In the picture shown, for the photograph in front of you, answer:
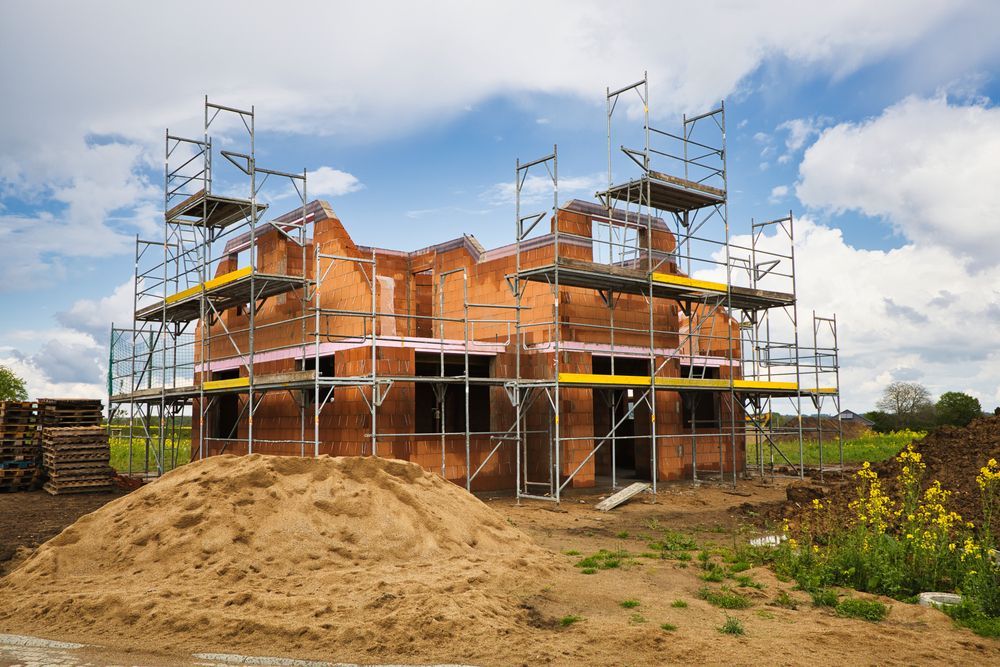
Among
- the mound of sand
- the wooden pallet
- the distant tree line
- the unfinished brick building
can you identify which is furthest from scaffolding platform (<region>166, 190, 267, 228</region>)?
the distant tree line

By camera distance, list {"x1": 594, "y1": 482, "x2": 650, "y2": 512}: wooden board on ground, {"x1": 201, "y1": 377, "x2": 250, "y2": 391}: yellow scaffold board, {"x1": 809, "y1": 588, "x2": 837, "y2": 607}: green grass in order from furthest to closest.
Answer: {"x1": 201, "y1": 377, "x2": 250, "y2": 391}: yellow scaffold board, {"x1": 594, "y1": 482, "x2": 650, "y2": 512}: wooden board on ground, {"x1": 809, "y1": 588, "x2": 837, "y2": 607}: green grass

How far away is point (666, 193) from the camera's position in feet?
67.8

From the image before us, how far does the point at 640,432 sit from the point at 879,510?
39.8 ft

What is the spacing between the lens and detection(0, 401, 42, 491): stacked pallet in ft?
70.3

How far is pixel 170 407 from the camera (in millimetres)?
24641

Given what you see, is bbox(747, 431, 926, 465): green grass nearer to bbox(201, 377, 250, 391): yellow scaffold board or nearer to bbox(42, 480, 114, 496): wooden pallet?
bbox(201, 377, 250, 391): yellow scaffold board

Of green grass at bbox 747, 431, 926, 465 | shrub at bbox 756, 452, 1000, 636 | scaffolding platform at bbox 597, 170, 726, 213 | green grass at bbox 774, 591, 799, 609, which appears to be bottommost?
green grass at bbox 747, 431, 926, 465

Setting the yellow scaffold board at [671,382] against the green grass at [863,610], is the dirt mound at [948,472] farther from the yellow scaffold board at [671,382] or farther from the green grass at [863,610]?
the green grass at [863,610]

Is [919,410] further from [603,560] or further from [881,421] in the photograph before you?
[603,560]

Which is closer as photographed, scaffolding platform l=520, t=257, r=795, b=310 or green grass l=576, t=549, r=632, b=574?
green grass l=576, t=549, r=632, b=574

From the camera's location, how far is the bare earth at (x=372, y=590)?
7.45 meters

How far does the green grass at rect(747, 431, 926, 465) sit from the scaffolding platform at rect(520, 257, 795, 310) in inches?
456

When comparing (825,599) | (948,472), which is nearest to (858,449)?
(948,472)

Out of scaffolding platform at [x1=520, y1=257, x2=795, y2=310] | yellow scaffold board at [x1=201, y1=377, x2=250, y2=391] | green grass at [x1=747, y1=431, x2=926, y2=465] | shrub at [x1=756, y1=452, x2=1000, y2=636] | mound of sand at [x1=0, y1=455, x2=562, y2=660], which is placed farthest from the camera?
green grass at [x1=747, y1=431, x2=926, y2=465]
